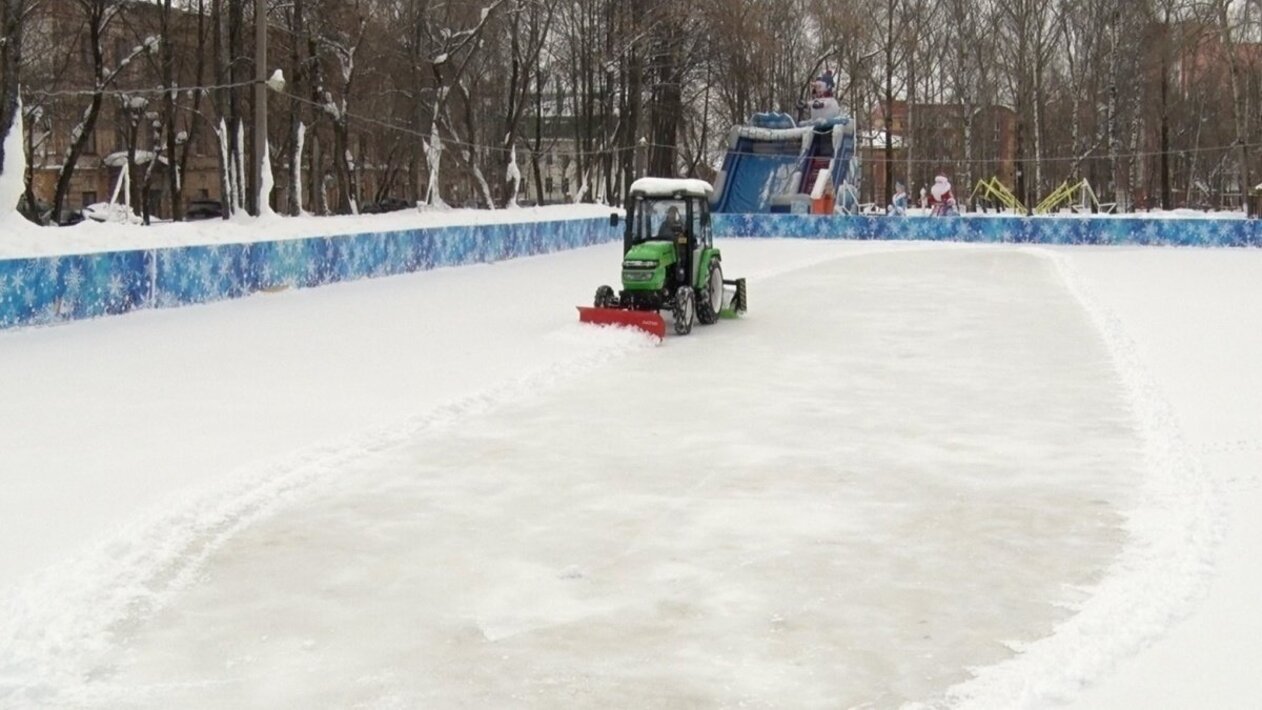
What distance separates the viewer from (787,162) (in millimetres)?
58812

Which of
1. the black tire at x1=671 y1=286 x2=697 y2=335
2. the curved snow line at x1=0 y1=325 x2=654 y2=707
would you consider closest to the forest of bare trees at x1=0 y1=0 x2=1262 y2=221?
the black tire at x1=671 y1=286 x2=697 y2=335

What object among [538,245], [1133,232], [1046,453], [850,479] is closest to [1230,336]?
[1046,453]

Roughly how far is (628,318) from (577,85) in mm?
52915

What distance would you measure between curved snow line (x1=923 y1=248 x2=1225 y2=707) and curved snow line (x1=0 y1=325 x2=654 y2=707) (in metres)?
3.81

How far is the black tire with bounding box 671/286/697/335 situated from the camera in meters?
20.4

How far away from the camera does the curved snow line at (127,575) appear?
264 inches

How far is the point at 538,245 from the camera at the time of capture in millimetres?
39594

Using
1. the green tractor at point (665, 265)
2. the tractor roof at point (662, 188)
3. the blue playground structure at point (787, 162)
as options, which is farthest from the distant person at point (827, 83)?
the tractor roof at point (662, 188)

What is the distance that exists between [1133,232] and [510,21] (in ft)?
78.4

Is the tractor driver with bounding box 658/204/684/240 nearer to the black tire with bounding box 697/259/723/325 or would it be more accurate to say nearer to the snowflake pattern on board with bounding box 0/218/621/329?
the black tire with bounding box 697/259/723/325

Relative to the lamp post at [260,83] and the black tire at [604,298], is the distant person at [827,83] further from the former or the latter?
the black tire at [604,298]

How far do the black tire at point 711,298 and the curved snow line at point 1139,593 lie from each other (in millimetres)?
9581

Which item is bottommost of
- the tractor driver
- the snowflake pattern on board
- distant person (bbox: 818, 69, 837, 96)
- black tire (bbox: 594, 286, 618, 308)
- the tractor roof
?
black tire (bbox: 594, 286, 618, 308)

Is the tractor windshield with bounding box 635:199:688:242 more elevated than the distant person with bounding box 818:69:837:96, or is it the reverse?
the distant person with bounding box 818:69:837:96
